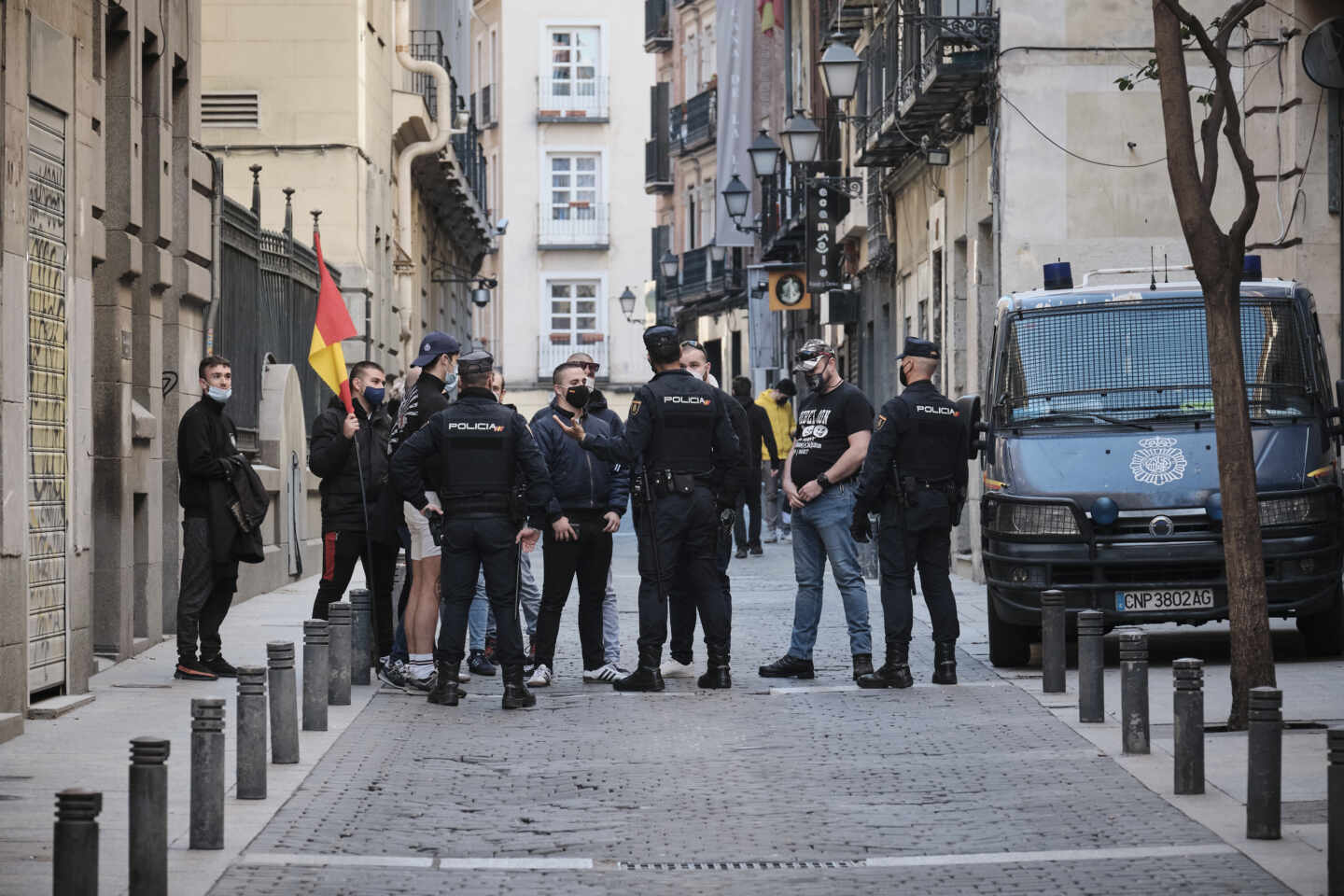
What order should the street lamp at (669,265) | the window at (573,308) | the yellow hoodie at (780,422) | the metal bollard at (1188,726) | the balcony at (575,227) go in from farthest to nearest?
1. the window at (573,308)
2. the balcony at (575,227)
3. the street lamp at (669,265)
4. the yellow hoodie at (780,422)
5. the metal bollard at (1188,726)

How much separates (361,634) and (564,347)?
182ft

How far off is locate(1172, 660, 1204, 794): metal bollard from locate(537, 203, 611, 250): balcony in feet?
197

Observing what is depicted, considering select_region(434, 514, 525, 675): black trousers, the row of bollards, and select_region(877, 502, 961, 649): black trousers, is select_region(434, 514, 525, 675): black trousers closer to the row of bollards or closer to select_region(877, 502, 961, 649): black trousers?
the row of bollards

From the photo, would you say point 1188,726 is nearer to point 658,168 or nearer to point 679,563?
point 679,563

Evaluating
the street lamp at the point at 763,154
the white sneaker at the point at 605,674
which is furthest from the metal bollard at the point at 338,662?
the street lamp at the point at 763,154

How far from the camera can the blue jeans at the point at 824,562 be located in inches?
541

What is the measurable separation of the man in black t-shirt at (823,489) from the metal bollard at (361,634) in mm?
2331

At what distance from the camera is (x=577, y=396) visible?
44.7 ft

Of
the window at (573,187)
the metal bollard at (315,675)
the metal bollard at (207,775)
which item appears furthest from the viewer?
the window at (573,187)

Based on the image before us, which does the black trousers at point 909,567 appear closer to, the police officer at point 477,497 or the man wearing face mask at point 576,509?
the man wearing face mask at point 576,509

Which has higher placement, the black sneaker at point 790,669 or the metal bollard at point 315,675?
the metal bollard at point 315,675

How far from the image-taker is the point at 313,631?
36.3ft

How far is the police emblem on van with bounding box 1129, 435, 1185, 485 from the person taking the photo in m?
13.8

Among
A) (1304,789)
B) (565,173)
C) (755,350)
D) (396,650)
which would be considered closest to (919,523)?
(396,650)
